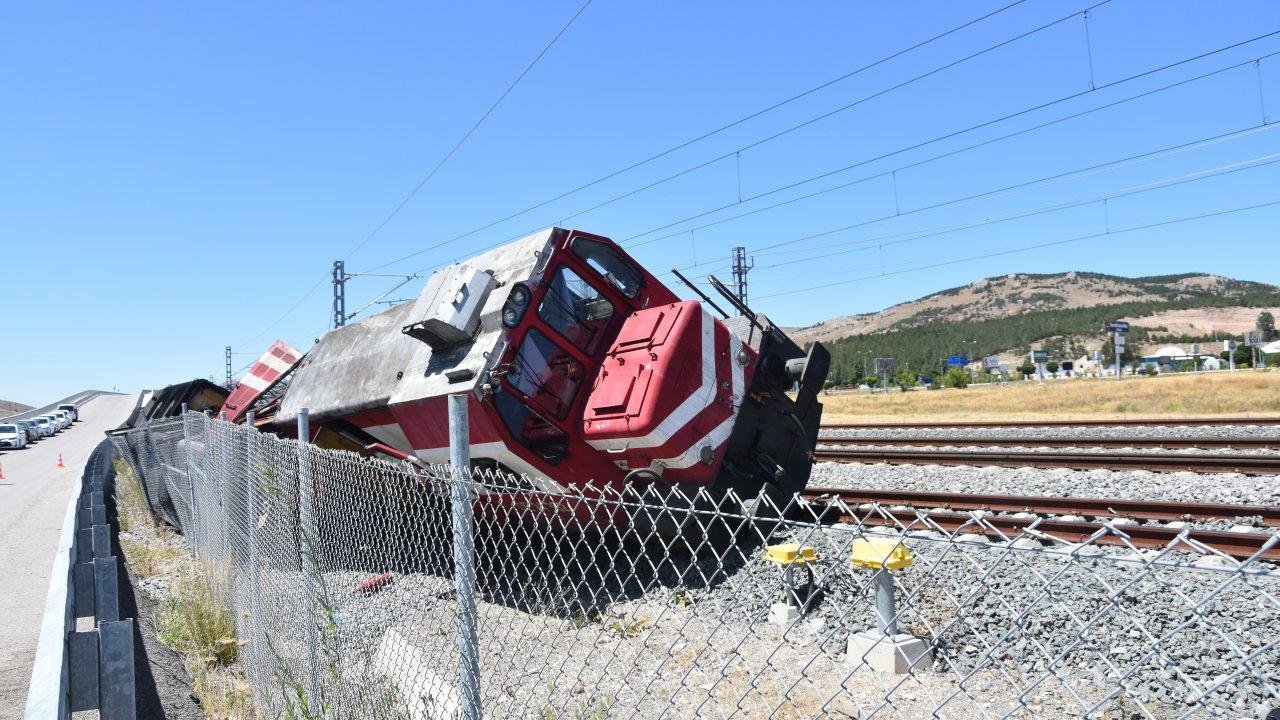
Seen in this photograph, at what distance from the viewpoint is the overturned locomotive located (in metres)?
7.63

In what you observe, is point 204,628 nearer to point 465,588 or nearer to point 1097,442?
point 465,588

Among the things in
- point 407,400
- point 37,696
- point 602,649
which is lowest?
point 602,649

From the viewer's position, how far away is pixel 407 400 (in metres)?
8.35

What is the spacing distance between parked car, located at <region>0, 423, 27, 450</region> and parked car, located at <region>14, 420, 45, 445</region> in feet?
5.60

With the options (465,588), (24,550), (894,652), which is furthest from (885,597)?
(24,550)

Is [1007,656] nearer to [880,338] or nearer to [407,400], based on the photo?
[407,400]

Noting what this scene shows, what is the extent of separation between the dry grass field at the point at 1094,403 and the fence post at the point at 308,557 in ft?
72.5

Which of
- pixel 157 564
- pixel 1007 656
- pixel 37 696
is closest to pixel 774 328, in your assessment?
pixel 1007 656

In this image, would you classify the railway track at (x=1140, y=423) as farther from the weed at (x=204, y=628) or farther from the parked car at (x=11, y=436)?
the parked car at (x=11, y=436)

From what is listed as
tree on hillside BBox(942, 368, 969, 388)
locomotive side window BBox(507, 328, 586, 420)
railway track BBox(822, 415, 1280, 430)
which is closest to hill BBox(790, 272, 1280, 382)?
tree on hillside BBox(942, 368, 969, 388)

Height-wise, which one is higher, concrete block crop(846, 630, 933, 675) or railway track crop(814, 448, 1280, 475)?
railway track crop(814, 448, 1280, 475)

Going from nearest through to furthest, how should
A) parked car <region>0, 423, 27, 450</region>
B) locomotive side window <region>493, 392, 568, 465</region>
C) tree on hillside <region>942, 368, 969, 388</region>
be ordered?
locomotive side window <region>493, 392, 568, 465</region> < parked car <region>0, 423, 27, 450</region> < tree on hillside <region>942, 368, 969, 388</region>

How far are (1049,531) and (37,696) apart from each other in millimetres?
7670

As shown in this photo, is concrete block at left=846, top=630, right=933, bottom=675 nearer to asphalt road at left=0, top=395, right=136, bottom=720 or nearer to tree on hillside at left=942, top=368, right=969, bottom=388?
asphalt road at left=0, top=395, right=136, bottom=720
